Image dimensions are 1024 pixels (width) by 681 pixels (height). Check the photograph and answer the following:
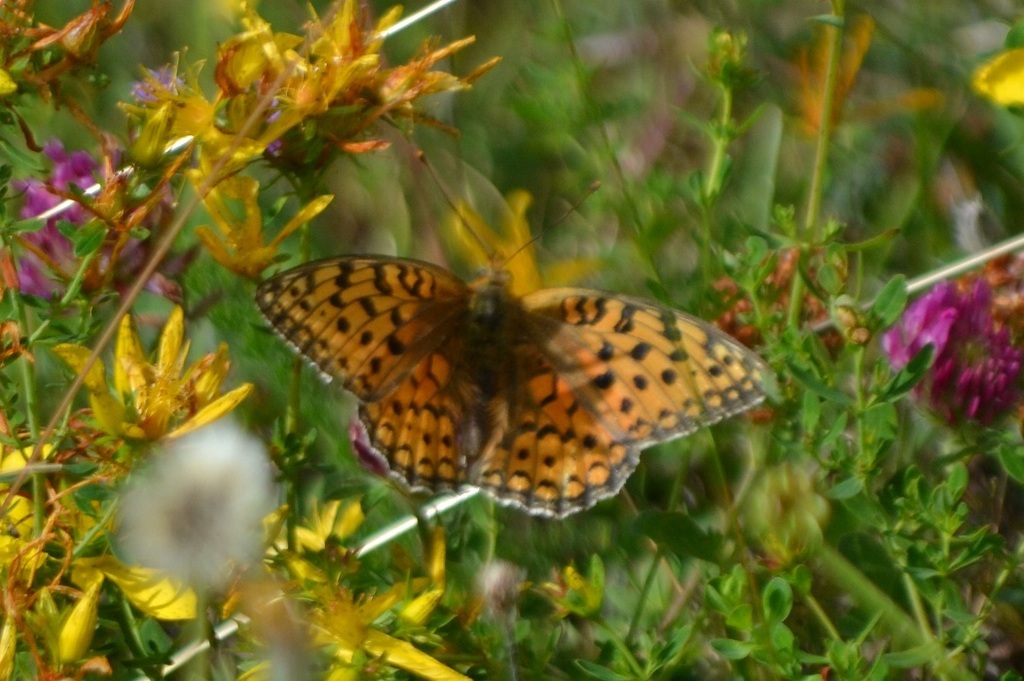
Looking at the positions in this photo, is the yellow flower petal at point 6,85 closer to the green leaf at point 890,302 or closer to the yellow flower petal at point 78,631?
the yellow flower petal at point 78,631

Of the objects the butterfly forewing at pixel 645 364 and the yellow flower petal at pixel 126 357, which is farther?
the butterfly forewing at pixel 645 364

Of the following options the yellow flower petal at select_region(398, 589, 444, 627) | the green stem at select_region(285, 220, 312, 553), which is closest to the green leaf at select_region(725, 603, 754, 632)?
the yellow flower petal at select_region(398, 589, 444, 627)

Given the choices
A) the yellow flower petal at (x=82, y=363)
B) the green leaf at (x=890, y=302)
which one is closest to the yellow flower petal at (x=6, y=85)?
the yellow flower petal at (x=82, y=363)

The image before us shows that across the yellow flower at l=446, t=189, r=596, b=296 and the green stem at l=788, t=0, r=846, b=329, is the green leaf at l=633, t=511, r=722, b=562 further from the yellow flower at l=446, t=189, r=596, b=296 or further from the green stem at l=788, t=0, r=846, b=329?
the yellow flower at l=446, t=189, r=596, b=296

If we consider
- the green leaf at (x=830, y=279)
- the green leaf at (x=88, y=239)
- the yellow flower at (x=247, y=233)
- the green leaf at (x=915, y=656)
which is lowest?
the green leaf at (x=915, y=656)

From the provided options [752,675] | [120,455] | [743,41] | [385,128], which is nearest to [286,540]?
[120,455]

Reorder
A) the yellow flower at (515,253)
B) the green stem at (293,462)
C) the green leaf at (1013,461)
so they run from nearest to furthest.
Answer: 1. the green leaf at (1013,461)
2. the green stem at (293,462)
3. the yellow flower at (515,253)
